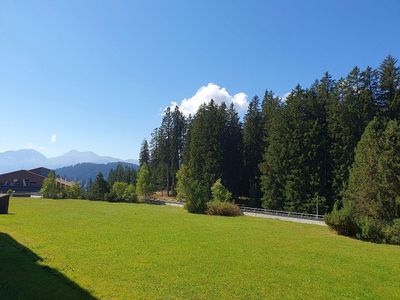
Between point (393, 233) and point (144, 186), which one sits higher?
point (144, 186)

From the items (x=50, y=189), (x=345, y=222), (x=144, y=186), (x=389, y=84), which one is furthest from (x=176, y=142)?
(x=345, y=222)

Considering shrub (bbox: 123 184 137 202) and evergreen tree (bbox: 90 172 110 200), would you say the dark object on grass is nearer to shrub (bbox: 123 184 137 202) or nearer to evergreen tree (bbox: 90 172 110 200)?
shrub (bbox: 123 184 137 202)

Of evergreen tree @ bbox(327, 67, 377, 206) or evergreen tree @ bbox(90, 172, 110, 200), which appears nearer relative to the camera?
evergreen tree @ bbox(327, 67, 377, 206)

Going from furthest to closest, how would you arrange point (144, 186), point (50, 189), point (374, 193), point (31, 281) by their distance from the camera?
1. point (50, 189)
2. point (144, 186)
3. point (374, 193)
4. point (31, 281)

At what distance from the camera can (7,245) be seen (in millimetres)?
22453

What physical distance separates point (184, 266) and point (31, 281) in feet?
25.0

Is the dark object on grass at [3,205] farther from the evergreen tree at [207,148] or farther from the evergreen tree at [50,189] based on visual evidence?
the evergreen tree at [50,189]

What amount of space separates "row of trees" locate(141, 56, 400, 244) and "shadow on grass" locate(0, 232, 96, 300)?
3594cm

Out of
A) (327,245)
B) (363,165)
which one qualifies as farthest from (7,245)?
(363,165)

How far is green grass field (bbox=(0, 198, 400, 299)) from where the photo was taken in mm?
14977

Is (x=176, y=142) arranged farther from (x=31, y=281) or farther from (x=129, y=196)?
(x=31, y=281)

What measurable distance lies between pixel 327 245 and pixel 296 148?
113 ft

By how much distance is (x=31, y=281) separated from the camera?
14.6m

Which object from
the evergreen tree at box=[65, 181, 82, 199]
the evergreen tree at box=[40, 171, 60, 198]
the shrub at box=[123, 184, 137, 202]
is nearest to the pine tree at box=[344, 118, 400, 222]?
the shrub at box=[123, 184, 137, 202]
